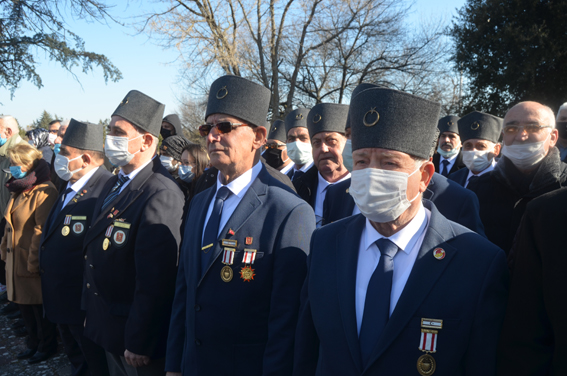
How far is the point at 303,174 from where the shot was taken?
13.7ft

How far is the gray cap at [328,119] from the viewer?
159 inches

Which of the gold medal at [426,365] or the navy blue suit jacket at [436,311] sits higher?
the navy blue suit jacket at [436,311]

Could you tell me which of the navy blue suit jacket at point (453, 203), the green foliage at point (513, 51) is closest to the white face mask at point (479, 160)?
the navy blue suit jacket at point (453, 203)

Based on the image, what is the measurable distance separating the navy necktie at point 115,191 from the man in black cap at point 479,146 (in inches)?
→ 158

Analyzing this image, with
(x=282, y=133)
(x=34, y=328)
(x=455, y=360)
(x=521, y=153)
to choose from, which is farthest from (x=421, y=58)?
(x=455, y=360)

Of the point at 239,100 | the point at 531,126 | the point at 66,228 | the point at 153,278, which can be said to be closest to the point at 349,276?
the point at 239,100

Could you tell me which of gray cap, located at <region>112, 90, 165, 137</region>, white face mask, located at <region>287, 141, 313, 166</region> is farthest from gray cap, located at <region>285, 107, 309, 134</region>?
gray cap, located at <region>112, 90, 165, 137</region>

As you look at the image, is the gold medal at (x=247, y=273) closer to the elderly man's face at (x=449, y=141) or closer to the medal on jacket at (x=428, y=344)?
the medal on jacket at (x=428, y=344)

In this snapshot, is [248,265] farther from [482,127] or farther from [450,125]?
[450,125]

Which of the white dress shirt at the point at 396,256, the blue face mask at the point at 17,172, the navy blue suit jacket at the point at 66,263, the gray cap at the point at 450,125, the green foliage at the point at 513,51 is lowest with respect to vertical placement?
the navy blue suit jacket at the point at 66,263

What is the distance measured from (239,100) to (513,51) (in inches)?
710

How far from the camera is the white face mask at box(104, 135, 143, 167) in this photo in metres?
3.55

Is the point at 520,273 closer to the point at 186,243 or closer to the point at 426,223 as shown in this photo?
the point at 426,223

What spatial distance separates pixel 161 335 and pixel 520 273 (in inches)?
94.9
